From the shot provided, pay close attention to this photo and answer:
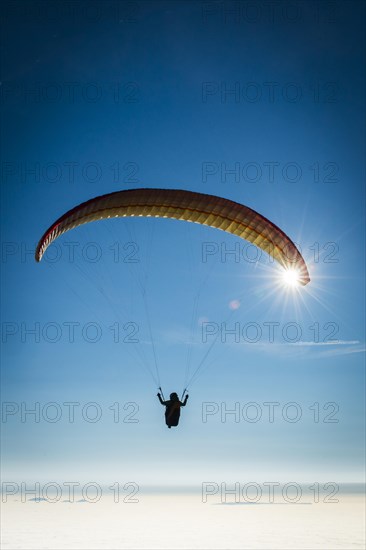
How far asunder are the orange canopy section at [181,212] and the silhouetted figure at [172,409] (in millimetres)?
6562

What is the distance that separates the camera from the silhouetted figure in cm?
2112

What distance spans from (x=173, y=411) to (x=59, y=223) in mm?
8296

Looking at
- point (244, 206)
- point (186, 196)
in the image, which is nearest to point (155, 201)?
point (186, 196)

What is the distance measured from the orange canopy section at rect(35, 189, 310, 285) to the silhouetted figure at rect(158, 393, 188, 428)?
6562 millimetres

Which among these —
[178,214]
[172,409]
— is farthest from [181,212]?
[172,409]

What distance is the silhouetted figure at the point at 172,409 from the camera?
2112 cm

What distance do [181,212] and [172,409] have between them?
7.59m

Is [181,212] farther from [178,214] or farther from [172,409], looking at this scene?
[172,409]

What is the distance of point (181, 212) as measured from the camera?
21.6 metres

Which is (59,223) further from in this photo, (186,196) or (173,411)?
(173,411)

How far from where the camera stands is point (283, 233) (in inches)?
829

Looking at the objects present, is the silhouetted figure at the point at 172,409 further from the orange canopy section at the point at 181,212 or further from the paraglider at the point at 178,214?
the orange canopy section at the point at 181,212

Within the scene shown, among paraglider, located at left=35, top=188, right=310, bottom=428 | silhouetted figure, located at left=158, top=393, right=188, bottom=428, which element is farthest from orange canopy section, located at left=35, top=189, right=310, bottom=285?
A: silhouetted figure, located at left=158, top=393, right=188, bottom=428

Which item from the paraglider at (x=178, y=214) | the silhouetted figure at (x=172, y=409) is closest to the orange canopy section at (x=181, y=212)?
the paraglider at (x=178, y=214)
